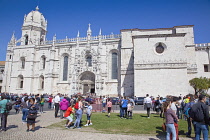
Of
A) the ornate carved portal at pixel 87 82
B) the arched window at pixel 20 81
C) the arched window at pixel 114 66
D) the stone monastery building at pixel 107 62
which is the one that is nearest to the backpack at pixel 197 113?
the stone monastery building at pixel 107 62

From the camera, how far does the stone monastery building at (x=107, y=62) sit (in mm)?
25672

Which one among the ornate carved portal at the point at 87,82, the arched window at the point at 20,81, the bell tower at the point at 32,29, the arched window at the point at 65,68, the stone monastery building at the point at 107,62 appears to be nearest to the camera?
the stone monastery building at the point at 107,62

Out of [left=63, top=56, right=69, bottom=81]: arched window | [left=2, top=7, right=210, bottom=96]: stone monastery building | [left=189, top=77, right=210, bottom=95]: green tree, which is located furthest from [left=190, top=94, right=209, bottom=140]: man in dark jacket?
[left=63, top=56, right=69, bottom=81]: arched window

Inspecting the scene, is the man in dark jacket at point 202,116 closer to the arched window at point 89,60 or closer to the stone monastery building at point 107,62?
the stone monastery building at point 107,62

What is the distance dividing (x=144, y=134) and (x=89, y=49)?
29024mm

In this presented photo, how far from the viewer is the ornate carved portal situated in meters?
34.5

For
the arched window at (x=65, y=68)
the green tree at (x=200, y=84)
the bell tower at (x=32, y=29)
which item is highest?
the bell tower at (x=32, y=29)

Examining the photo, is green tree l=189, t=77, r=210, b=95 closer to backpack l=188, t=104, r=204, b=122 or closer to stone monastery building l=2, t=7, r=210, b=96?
stone monastery building l=2, t=7, r=210, b=96

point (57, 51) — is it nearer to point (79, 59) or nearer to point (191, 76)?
point (79, 59)

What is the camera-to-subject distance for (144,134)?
7609 mm

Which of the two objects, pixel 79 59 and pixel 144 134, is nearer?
pixel 144 134

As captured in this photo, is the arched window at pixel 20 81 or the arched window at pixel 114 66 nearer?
the arched window at pixel 114 66

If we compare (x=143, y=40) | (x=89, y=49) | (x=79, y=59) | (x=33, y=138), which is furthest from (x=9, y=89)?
(x=33, y=138)

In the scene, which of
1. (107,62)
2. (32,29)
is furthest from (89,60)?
(32,29)
